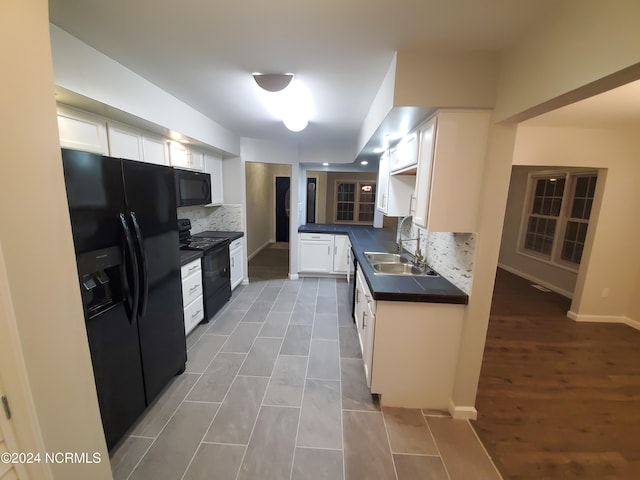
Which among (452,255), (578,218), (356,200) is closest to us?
(452,255)

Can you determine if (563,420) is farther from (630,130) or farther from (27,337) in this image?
(630,130)

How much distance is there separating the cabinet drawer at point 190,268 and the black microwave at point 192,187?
0.66 meters

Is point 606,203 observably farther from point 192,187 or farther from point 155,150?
point 155,150

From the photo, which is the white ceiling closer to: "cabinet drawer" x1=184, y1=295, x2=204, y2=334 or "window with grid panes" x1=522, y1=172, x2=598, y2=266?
"cabinet drawer" x1=184, y1=295, x2=204, y2=334

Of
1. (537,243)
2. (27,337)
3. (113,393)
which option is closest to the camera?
(27,337)

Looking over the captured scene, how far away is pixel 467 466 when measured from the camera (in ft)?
4.90

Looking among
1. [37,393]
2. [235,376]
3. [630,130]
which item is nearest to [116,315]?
[37,393]

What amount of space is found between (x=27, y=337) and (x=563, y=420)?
312 cm

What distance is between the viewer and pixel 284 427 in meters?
1.71

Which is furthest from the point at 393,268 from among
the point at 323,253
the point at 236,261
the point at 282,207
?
the point at 282,207

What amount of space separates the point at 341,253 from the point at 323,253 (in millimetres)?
336

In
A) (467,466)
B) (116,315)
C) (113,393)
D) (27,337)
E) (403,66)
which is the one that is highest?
(403,66)

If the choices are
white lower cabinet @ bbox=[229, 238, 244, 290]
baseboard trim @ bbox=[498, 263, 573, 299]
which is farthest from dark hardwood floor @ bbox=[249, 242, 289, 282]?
baseboard trim @ bbox=[498, 263, 573, 299]

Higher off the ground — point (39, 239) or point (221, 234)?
point (39, 239)
